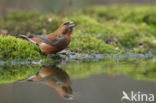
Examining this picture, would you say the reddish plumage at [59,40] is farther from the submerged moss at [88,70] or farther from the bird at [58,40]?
the submerged moss at [88,70]

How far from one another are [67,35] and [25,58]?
1.25 m

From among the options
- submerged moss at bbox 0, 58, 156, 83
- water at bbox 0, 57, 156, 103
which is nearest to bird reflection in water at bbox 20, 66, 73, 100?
water at bbox 0, 57, 156, 103

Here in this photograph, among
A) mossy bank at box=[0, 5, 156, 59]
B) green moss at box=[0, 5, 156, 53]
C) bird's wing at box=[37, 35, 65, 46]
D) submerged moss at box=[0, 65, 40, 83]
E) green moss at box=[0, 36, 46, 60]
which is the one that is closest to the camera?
submerged moss at box=[0, 65, 40, 83]

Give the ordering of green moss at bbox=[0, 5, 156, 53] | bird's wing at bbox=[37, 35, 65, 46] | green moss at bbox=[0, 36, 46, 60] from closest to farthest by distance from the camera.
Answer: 1. bird's wing at bbox=[37, 35, 65, 46]
2. green moss at bbox=[0, 36, 46, 60]
3. green moss at bbox=[0, 5, 156, 53]

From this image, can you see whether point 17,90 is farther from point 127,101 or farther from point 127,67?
point 127,67

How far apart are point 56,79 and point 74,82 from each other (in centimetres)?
38

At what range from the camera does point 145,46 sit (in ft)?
32.4

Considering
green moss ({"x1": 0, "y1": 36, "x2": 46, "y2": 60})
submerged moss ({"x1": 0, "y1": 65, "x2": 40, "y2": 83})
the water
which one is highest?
green moss ({"x1": 0, "y1": 36, "x2": 46, "y2": 60})

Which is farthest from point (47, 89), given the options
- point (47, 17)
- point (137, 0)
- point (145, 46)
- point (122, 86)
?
point (137, 0)

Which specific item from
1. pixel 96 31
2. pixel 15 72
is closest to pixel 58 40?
pixel 15 72

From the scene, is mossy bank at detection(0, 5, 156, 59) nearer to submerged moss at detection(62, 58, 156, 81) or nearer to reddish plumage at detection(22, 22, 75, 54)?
reddish plumage at detection(22, 22, 75, 54)

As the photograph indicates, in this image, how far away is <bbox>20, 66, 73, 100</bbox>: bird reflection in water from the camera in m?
4.53

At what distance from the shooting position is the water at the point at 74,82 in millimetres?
4375

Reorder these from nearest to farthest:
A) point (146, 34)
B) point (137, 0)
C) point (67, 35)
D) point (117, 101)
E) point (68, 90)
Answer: point (117, 101)
point (68, 90)
point (67, 35)
point (146, 34)
point (137, 0)
